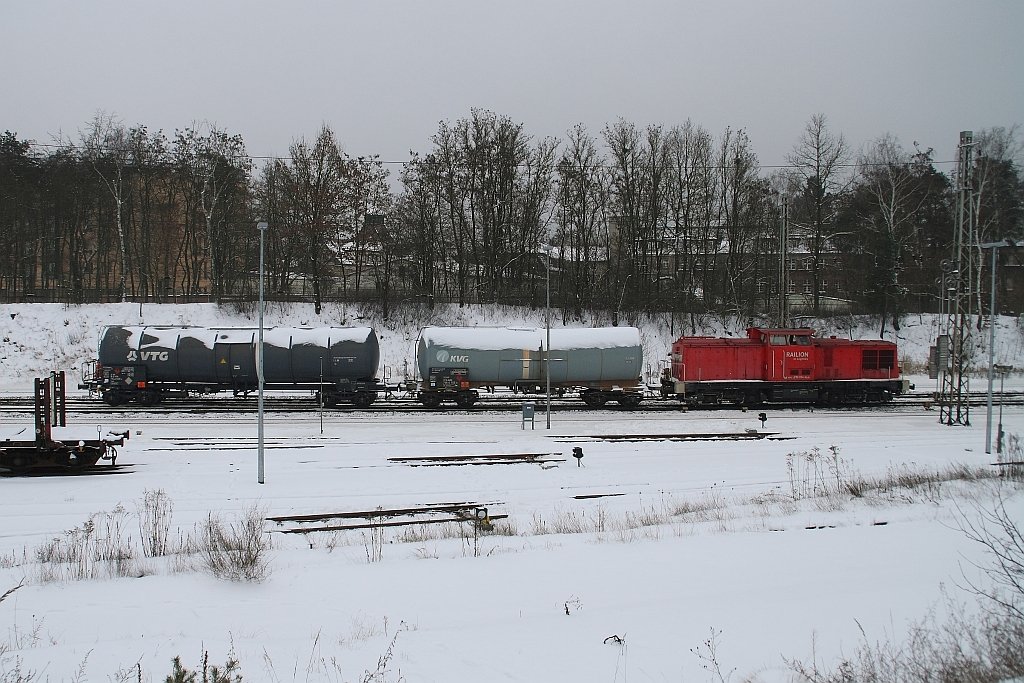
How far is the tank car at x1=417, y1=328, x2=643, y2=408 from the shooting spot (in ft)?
95.7

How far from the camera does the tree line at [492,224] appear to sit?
1885 inches

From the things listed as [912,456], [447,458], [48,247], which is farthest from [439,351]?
[48,247]

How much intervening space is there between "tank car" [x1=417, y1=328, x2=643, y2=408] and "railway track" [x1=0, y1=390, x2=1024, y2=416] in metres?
1.06

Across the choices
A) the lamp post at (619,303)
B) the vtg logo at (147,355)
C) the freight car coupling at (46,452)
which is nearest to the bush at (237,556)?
the freight car coupling at (46,452)

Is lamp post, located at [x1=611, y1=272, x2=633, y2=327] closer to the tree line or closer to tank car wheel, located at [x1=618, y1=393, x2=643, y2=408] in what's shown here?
the tree line

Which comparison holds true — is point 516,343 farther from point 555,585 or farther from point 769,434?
point 555,585

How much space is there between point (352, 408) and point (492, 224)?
24128mm

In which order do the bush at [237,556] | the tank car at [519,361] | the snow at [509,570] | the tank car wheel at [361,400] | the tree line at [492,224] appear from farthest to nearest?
the tree line at [492,224]
the tank car wheel at [361,400]
the tank car at [519,361]
the bush at [237,556]
the snow at [509,570]

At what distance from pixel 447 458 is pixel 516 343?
34.6 ft

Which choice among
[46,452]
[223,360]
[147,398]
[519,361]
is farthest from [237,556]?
[147,398]

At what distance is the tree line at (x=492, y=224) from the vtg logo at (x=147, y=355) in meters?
18.3

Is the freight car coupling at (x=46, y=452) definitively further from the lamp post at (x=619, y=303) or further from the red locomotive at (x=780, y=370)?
the lamp post at (x=619, y=303)

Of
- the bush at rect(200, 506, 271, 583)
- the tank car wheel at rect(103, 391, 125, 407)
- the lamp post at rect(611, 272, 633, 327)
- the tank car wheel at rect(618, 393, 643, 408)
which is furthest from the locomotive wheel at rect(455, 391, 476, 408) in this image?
the lamp post at rect(611, 272, 633, 327)

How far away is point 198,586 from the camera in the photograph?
8.84m
